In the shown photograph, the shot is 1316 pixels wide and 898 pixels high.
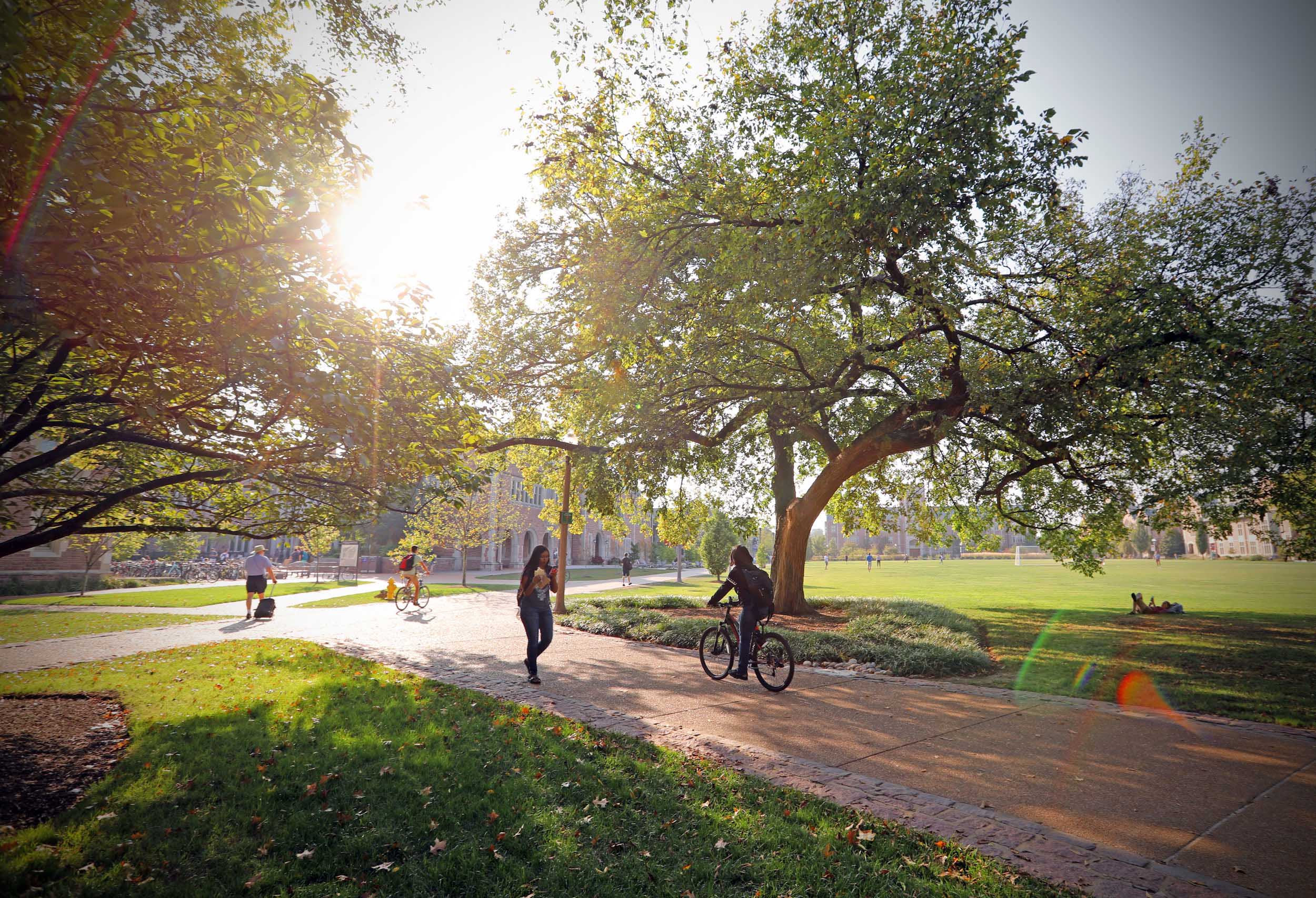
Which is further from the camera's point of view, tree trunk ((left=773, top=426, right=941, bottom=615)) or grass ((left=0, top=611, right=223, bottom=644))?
tree trunk ((left=773, top=426, right=941, bottom=615))

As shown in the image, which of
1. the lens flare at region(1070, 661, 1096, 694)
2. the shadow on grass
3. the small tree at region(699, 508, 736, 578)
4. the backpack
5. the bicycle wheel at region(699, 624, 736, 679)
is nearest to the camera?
the shadow on grass

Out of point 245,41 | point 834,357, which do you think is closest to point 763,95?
point 834,357

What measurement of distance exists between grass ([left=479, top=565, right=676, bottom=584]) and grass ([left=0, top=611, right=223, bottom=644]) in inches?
729

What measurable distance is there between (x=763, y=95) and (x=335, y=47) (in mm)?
7628

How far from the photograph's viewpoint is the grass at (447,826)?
341 cm

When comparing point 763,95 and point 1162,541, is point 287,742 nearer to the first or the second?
point 763,95

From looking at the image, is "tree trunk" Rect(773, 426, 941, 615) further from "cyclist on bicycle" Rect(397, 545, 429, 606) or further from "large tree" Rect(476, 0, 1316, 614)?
"cyclist on bicycle" Rect(397, 545, 429, 606)

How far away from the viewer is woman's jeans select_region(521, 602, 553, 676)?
8.79 m

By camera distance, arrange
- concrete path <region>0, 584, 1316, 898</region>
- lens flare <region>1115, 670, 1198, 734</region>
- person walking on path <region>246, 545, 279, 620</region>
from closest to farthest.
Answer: concrete path <region>0, 584, 1316, 898</region>, lens flare <region>1115, 670, 1198, 734</region>, person walking on path <region>246, 545, 279, 620</region>

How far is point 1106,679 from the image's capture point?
9086 mm

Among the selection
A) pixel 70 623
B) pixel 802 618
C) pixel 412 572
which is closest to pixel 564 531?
pixel 412 572

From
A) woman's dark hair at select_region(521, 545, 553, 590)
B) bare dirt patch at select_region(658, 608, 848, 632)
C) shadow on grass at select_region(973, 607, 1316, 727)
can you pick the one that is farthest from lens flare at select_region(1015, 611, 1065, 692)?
woman's dark hair at select_region(521, 545, 553, 590)

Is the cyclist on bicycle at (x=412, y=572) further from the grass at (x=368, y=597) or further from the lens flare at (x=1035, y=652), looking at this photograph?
the lens flare at (x=1035, y=652)

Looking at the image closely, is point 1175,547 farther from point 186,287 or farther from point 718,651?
point 186,287
